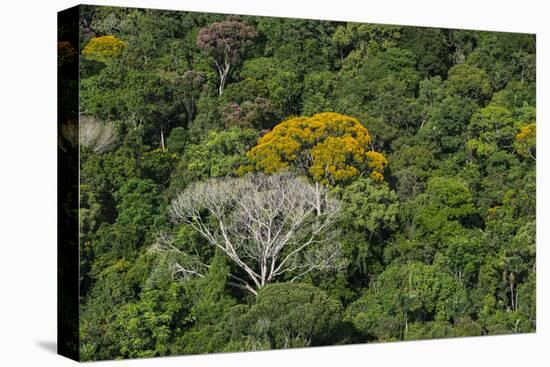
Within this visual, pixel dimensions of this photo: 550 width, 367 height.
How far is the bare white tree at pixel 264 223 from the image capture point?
50.3 ft

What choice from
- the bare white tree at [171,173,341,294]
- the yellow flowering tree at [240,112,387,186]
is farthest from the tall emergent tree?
the bare white tree at [171,173,341,294]

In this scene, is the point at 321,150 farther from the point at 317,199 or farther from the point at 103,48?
the point at 103,48

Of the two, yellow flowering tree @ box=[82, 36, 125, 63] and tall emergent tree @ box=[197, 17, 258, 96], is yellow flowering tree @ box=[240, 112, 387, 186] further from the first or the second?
yellow flowering tree @ box=[82, 36, 125, 63]

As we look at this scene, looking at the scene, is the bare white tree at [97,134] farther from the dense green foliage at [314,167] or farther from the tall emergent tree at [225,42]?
the tall emergent tree at [225,42]

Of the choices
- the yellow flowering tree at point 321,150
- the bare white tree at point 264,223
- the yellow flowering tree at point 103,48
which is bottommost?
the bare white tree at point 264,223

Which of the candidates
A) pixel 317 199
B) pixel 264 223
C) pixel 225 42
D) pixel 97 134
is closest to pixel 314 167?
pixel 317 199

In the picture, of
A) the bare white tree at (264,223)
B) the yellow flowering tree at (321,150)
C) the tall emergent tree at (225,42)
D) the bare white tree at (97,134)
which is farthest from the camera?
the yellow flowering tree at (321,150)

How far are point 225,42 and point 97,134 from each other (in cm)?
217

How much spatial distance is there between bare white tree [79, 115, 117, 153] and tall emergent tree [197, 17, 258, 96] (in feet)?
5.31

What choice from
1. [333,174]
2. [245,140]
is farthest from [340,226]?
[245,140]

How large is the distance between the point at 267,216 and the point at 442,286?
2.63m

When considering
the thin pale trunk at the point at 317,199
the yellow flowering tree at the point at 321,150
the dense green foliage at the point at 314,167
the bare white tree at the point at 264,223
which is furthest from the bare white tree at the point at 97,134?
the thin pale trunk at the point at 317,199

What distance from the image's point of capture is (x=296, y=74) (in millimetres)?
16047

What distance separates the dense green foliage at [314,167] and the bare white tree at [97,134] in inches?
1.1
